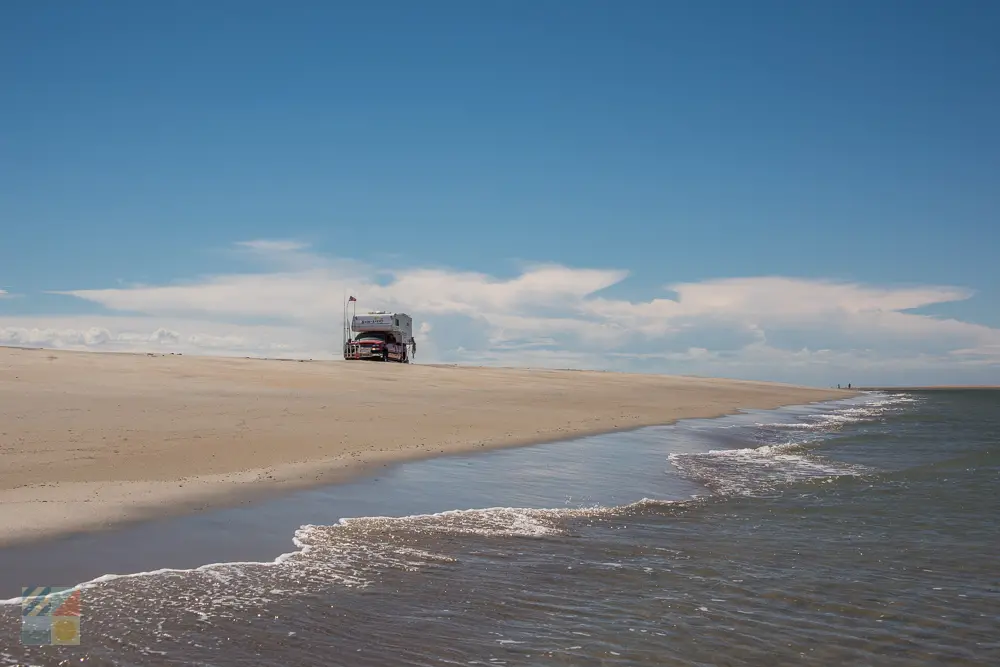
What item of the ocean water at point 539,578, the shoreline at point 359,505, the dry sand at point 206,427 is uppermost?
the dry sand at point 206,427

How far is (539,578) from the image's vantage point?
7746 mm

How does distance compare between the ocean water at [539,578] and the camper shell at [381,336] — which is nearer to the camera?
the ocean water at [539,578]

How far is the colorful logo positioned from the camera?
567cm

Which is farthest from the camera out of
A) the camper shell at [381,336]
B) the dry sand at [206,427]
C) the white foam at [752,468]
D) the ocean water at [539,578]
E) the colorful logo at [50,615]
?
the camper shell at [381,336]

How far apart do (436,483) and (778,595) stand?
7.06 meters

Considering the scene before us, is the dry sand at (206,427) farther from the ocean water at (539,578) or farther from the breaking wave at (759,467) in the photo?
the breaking wave at (759,467)

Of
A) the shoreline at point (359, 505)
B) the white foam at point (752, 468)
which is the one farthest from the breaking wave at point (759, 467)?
the shoreline at point (359, 505)

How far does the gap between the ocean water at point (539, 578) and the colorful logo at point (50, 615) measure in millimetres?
101

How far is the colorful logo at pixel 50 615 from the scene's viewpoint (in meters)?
5.67

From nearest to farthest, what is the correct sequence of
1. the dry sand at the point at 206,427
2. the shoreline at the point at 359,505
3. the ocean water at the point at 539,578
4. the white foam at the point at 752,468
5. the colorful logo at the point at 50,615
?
the colorful logo at the point at 50,615
the ocean water at the point at 539,578
the shoreline at the point at 359,505
the dry sand at the point at 206,427
the white foam at the point at 752,468

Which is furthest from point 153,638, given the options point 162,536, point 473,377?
point 473,377

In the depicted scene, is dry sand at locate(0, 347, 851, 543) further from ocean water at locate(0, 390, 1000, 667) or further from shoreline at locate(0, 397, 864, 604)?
ocean water at locate(0, 390, 1000, 667)

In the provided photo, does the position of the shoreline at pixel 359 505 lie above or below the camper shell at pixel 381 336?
below

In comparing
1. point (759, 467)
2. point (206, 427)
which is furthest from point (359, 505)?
point (759, 467)
